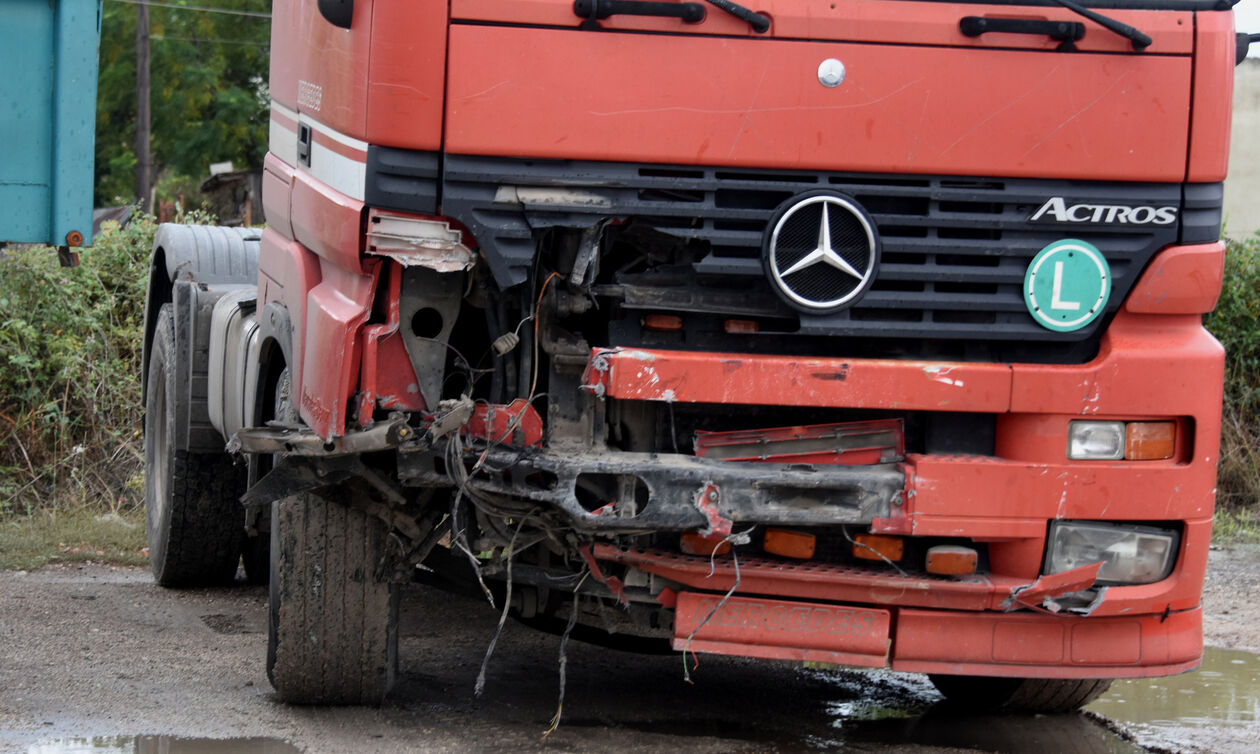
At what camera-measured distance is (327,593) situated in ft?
14.5

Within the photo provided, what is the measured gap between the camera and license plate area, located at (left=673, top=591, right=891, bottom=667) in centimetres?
404

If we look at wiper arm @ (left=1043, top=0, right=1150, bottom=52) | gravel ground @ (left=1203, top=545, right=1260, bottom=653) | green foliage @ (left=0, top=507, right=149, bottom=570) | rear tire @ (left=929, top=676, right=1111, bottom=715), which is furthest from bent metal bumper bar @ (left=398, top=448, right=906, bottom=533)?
green foliage @ (left=0, top=507, right=149, bottom=570)

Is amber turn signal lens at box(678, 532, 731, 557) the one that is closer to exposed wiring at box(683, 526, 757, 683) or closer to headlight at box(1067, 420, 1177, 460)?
exposed wiring at box(683, 526, 757, 683)

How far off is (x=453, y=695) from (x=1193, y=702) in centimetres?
267

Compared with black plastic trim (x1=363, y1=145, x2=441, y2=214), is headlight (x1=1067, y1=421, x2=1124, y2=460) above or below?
below

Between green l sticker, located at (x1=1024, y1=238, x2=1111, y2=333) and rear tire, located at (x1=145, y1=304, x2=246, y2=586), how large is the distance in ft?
12.6

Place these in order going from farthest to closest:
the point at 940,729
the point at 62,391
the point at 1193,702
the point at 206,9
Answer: the point at 206,9 → the point at 62,391 → the point at 1193,702 → the point at 940,729

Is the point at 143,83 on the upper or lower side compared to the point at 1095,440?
upper

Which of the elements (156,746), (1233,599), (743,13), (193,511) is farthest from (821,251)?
(1233,599)

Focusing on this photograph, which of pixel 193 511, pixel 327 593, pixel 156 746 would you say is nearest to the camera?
pixel 156 746

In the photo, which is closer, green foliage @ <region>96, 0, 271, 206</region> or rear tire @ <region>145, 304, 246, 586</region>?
rear tire @ <region>145, 304, 246, 586</region>

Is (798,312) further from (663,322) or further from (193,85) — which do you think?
(193,85)

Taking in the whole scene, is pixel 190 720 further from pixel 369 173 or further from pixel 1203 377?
pixel 1203 377

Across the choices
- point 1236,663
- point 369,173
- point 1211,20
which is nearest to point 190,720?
point 369,173
